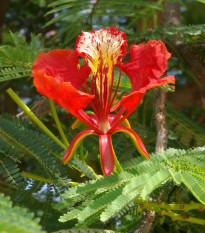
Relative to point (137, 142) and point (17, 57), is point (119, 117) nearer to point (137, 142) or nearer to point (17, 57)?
point (137, 142)

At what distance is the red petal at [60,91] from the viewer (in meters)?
0.85

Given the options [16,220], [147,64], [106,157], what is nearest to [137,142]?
[106,157]

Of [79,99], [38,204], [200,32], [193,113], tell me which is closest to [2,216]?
[79,99]

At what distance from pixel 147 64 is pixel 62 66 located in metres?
0.21

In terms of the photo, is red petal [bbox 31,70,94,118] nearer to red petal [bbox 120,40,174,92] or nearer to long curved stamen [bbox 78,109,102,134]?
long curved stamen [bbox 78,109,102,134]

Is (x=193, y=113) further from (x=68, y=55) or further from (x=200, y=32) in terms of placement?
(x=68, y=55)

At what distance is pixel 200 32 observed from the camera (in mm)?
1371

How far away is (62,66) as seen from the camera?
1.00 metres

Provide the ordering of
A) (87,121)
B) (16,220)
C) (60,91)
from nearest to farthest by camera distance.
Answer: (16,220), (60,91), (87,121)

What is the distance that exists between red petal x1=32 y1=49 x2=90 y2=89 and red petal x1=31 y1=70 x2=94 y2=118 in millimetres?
46

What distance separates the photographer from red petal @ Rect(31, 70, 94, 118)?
850 millimetres

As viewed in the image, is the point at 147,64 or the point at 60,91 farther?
the point at 147,64

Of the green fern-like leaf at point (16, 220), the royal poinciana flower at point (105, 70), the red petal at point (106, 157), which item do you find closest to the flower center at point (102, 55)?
the royal poinciana flower at point (105, 70)

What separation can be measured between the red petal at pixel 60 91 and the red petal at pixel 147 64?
6.8 inches
